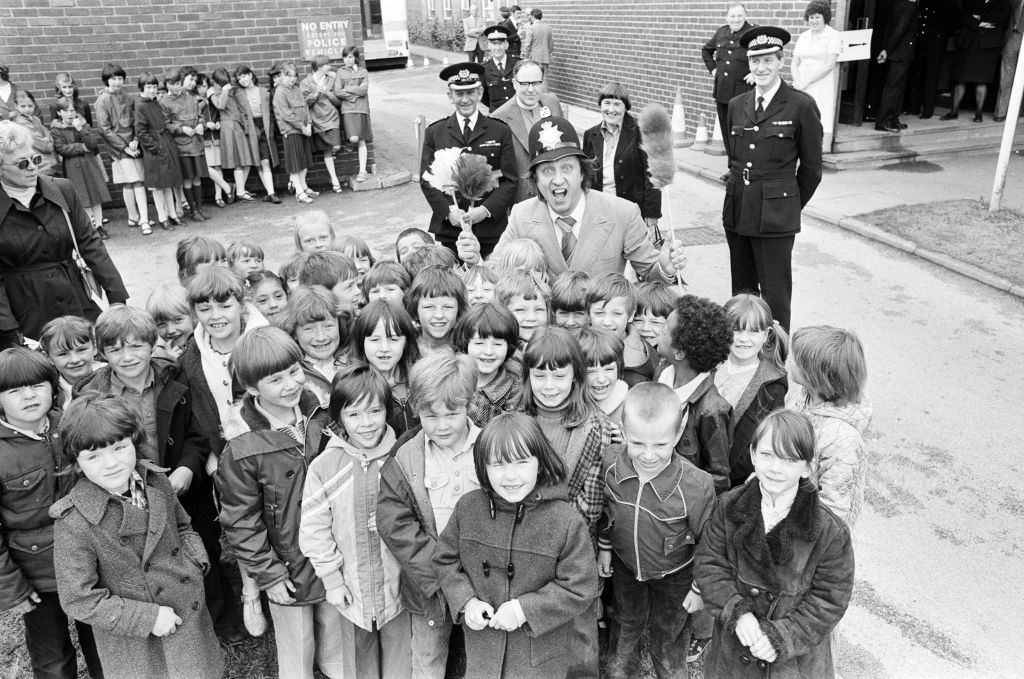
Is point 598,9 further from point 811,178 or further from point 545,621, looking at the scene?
point 545,621

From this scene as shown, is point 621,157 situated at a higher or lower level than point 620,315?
higher

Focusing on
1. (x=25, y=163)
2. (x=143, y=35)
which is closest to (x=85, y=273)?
(x=25, y=163)

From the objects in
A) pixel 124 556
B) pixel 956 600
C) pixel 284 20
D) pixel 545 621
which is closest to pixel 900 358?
pixel 956 600

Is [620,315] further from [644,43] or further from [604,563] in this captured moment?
[644,43]

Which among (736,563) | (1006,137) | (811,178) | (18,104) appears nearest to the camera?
(736,563)

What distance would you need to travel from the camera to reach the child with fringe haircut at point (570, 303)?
411cm

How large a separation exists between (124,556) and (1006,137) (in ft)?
29.7

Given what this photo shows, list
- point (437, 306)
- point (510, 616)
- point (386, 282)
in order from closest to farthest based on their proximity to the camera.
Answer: point (510, 616), point (437, 306), point (386, 282)

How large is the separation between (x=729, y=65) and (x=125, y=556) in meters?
10.3

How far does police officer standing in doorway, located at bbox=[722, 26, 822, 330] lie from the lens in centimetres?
554

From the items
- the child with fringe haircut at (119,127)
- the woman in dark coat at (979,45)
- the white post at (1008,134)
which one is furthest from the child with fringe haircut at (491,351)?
the woman in dark coat at (979,45)

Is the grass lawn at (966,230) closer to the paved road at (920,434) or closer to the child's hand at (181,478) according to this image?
the paved road at (920,434)

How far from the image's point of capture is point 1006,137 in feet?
27.4

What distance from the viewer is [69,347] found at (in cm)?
385
